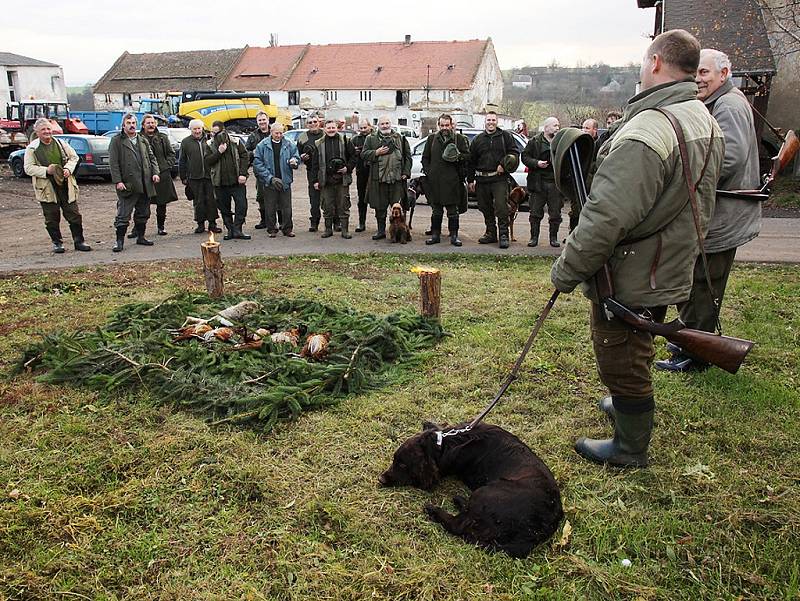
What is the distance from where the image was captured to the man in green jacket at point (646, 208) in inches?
111

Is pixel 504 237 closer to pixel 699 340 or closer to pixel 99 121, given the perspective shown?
pixel 699 340

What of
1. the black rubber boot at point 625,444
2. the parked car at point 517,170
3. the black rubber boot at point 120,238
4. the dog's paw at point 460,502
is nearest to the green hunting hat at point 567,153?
the black rubber boot at point 625,444

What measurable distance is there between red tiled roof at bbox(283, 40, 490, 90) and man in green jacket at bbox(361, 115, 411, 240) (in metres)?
38.9

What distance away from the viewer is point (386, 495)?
337cm

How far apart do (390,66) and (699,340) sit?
50875 millimetres

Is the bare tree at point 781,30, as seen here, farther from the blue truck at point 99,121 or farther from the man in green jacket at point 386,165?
the blue truck at point 99,121

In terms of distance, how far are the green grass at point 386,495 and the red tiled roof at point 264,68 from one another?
51.1 metres

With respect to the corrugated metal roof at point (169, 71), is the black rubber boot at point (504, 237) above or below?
below

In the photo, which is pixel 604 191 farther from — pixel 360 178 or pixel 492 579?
pixel 360 178

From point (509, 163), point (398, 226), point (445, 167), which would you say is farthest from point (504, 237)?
point (398, 226)

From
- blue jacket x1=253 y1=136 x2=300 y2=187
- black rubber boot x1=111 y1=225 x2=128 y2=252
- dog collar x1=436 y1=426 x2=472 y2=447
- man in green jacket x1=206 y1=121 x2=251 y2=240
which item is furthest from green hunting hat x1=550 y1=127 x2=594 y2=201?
black rubber boot x1=111 y1=225 x2=128 y2=252

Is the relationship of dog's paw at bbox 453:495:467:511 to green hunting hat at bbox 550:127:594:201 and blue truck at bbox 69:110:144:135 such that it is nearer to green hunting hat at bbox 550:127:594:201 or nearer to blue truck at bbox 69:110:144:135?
green hunting hat at bbox 550:127:594:201

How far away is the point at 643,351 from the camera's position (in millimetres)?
3238

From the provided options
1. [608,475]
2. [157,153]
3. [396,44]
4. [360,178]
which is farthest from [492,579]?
[396,44]
